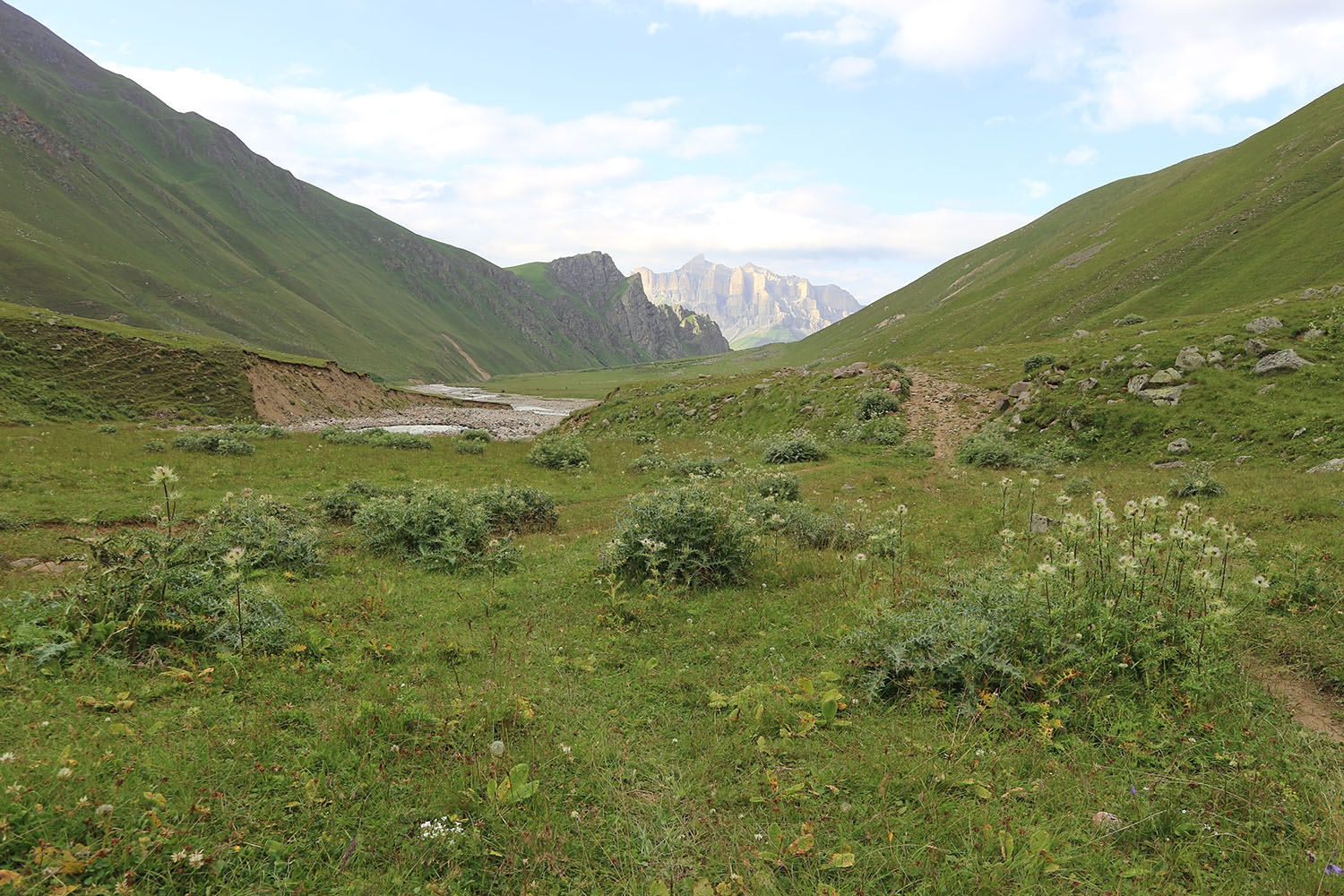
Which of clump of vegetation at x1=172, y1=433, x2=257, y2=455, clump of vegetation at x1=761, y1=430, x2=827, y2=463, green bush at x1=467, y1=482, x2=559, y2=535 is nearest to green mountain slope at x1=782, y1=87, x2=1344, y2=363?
clump of vegetation at x1=761, y1=430, x2=827, y2=463

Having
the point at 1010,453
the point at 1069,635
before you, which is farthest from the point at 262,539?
the point at 1010,453

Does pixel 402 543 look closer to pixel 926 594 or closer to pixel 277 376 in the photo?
pixel 926 594

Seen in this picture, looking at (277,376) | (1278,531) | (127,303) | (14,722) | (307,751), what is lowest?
(1278,531)

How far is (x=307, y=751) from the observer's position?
4.98 m

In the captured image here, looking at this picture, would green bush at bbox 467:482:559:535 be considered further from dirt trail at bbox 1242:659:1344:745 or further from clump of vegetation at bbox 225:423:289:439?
clump of vegetation at bbox 225:423:289:439

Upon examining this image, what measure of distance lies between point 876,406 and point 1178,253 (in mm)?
70959

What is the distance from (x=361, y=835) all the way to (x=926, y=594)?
779 centimetres

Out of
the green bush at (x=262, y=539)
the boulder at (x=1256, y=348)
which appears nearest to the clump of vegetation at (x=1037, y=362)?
the boulder at (x=1256, y=348)

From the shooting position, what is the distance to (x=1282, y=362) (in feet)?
65.9

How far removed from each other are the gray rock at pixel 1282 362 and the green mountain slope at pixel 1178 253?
39.9 m

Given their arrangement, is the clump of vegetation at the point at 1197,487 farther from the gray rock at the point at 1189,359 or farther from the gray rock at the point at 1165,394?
the gray rock at the point at 1189,359

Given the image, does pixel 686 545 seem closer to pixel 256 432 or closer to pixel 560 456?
pixel 560 456

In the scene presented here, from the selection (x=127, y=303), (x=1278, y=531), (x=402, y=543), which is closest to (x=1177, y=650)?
(x=1278, y=531)

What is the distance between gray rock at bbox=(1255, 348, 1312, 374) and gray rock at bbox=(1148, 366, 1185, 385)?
7.29 ft
